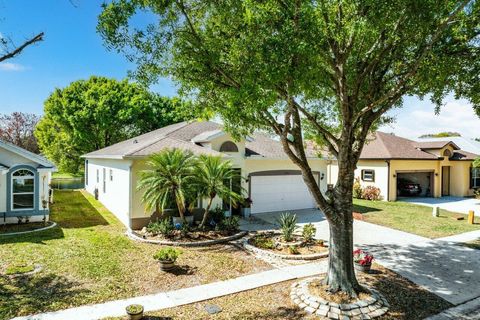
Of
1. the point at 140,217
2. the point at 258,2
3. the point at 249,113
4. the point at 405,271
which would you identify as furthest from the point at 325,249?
the point at 258,2

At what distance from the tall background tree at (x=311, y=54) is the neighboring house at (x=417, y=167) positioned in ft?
56.6

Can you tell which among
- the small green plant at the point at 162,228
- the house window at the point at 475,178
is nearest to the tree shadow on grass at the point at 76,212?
the small green plant at the point at 162,228

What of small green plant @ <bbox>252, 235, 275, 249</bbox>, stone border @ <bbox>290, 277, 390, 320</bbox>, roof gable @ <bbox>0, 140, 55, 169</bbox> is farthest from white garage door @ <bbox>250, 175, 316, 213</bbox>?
roof gable @ <bbox>0, 140, 55, 169</bbox>

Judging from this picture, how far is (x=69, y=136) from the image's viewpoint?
33.7 m

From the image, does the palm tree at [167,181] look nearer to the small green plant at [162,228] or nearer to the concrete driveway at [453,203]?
the small green plant at [162,228]

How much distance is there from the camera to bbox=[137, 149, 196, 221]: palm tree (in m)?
12.4

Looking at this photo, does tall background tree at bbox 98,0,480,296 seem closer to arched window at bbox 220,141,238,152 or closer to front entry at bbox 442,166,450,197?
arched window at bbox 220,141,238,152

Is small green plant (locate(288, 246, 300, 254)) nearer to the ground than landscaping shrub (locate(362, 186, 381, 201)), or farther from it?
nearer to the ground

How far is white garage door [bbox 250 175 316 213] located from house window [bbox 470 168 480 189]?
1874 cm

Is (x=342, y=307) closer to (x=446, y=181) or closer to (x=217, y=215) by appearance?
(x=217, y=215)

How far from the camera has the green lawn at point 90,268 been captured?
7.66 m

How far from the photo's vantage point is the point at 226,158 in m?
16.1

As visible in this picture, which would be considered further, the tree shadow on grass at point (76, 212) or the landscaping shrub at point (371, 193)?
the landscaping shrub at point (371, 193)

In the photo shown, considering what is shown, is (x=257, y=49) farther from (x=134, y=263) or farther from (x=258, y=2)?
(x=134, y=263)
